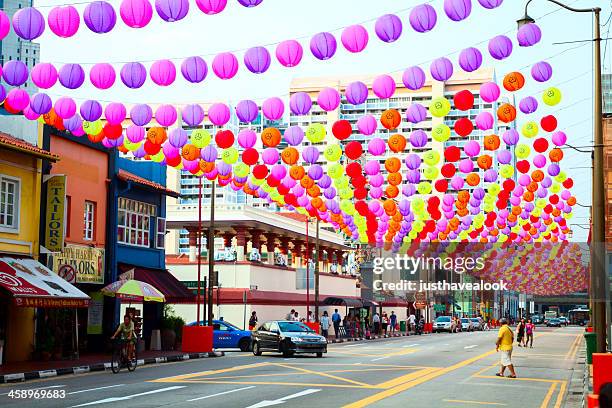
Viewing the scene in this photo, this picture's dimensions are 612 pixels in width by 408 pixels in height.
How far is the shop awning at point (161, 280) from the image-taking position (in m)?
37.0

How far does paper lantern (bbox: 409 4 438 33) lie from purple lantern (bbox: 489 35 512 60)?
10.6ft

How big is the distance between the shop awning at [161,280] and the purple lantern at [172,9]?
66.2ft

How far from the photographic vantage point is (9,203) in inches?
1141

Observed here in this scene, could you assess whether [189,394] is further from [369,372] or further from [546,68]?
[546,68]

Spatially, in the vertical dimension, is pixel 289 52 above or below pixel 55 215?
above

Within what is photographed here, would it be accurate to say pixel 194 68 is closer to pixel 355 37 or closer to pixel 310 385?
pixel 355 37

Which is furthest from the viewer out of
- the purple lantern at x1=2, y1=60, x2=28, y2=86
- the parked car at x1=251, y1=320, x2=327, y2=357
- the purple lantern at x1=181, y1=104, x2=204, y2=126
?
the parked car at x1=251, y1=320, x2=327, y2=357

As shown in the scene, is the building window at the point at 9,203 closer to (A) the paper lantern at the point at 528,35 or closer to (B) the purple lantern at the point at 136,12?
(B) the purple lantern at the point at 136,12

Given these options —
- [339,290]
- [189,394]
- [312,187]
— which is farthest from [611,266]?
[189,394]

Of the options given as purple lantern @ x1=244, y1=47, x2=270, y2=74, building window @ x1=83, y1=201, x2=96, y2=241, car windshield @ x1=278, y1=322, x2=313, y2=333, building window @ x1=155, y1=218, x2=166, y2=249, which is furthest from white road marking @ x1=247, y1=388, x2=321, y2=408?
building window @ x1=155, y1=218, x2=166, y2=249

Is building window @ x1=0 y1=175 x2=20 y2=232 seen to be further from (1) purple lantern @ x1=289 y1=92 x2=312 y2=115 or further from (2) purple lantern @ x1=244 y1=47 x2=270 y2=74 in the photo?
(2) purple lantern @ x1=244 y1=47 x2=270 y2=74

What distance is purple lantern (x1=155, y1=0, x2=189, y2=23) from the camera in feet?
56.0

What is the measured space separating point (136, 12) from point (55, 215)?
563 inches

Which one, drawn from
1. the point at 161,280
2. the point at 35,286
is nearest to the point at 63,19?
the point at 35,286
